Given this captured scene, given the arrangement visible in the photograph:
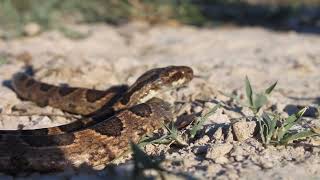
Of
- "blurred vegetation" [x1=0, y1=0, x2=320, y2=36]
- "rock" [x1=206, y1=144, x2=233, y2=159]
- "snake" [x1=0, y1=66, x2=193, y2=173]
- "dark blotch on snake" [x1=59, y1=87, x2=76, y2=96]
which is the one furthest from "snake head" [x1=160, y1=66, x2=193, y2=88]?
"blurred vegetation" [x1=0, y1=0, x2=320, y2=36]

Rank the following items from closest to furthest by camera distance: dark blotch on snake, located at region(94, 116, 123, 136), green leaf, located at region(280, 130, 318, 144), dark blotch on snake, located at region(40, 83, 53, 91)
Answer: green leaf, located at region(280, 130, 318, 144), dark blotch on snake, located at region(94, 116, 123, 136), dark blotch on snake, located at region(40, 83, 53, 91)

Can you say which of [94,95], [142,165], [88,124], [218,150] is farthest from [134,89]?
[142,165]

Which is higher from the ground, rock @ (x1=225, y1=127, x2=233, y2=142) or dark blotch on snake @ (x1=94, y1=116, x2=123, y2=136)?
rock @ (x1=225, y1=127, x2=233, y2=142)

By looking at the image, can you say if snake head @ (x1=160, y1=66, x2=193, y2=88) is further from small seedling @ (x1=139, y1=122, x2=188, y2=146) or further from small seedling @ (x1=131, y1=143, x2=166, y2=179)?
small seedling @ (x1=131, y1=143, x2=166, y2=179)

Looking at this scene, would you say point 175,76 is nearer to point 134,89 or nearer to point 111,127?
point 134,89

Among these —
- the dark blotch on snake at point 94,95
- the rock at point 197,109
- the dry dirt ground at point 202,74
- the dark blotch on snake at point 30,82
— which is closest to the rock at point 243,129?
the dry dirt ground at point 202,74

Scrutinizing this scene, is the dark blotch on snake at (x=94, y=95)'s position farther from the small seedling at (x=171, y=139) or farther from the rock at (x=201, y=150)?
the rock at (x=201, y=150)
